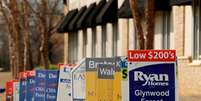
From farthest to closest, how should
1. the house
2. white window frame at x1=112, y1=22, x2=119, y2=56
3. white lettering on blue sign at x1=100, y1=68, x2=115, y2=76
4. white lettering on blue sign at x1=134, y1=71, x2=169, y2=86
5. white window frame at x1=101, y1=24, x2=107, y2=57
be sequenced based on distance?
white window frame at x1=101, y1=24, x2=107, y2=57
white window frame at x1=112, y1=22, x2=119, y2=56
the house
white lettering on blue sign at x1=100, y1=68, x2=115, y2=76
white lettering on blue sign at x1=134, y1=71, x2=169, y2=86

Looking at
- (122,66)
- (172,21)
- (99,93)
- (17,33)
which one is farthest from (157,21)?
(122,66)

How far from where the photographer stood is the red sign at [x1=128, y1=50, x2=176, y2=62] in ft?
32.0

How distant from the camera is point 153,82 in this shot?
9711 mm

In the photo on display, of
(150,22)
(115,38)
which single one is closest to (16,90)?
(150,22)

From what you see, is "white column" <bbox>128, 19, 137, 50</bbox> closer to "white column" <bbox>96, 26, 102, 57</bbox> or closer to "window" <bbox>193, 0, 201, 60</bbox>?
"white column" <bbox>96, 26, 102, 57</bbox>

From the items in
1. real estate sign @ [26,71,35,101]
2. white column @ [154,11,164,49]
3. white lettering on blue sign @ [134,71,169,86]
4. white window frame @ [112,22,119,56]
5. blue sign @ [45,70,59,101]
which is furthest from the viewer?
white window frame @ [112,22,119,56]

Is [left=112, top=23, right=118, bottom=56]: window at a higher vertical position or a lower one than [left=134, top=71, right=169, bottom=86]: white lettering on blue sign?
higher

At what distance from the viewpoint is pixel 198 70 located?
73.6ft

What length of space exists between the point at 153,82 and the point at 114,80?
6.66ft

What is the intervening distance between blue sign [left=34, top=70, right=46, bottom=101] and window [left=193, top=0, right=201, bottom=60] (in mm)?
7136

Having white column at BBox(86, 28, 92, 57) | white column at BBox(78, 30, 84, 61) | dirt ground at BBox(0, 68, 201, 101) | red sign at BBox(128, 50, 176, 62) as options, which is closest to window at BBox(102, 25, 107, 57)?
white column at BBox(86, 28, 92, 57)

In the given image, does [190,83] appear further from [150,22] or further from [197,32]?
[150,22]

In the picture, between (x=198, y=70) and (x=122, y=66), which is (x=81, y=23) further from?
(x=122, y=66)

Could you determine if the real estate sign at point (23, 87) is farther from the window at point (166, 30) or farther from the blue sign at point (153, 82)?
the blue sign at point (153, 82)
